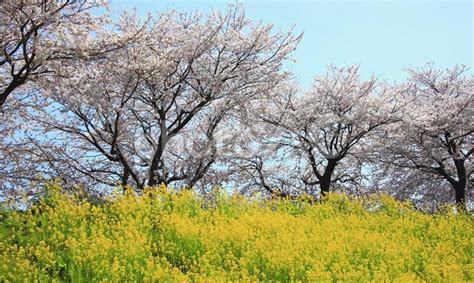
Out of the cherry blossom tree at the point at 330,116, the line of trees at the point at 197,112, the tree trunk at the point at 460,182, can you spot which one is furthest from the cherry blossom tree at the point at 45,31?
the tree trunk at the point at 460,182

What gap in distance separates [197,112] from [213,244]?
433 inches

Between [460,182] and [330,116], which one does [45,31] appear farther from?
[460,182]

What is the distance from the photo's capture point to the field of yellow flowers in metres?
7.77

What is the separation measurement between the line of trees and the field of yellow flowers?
14.7 ft

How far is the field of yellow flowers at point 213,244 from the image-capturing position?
777 cm

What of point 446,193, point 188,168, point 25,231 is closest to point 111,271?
point 25,231

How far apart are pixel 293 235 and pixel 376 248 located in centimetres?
143

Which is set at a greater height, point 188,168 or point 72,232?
point 188,168

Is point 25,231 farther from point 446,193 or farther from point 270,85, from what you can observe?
point 446,193

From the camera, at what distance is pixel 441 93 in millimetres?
27016

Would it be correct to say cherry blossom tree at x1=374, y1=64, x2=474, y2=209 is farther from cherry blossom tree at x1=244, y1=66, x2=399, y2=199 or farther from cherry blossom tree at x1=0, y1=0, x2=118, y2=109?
cherry blossom tree at x1=0, y1=0, x2=118, y2=109

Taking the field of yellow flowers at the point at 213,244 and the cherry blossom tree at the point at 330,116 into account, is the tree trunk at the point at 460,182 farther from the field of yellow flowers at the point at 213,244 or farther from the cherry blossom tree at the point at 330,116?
the field of yellow flowers at the point at 213,244

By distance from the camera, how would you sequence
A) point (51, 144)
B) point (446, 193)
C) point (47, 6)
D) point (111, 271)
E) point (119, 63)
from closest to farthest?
point (111, 271)
point (47, 6)
point (119, 63)
point (51, 144)
point (446, 193)

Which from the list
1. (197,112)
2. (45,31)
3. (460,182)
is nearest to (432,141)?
(460,182)
